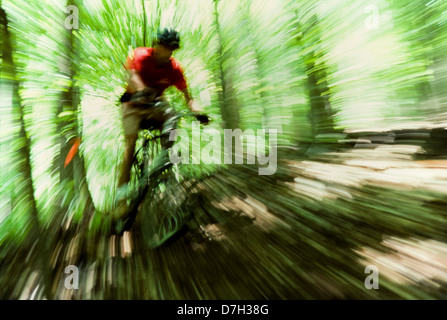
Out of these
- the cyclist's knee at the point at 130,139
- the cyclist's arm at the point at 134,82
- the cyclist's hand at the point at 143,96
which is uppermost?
the cyclist's arm at the point at 134,82

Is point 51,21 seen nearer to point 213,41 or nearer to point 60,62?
point 60,62

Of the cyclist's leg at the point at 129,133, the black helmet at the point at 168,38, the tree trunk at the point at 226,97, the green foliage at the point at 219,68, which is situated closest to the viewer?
the black helmet at the point at 168,38

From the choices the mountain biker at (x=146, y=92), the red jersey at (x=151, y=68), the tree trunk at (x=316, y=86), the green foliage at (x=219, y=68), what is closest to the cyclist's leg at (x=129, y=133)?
the mountain biker at (x=146, y=92)

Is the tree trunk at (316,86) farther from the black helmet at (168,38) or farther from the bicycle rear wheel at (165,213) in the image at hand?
the bicycle rear wheel at (165,213)

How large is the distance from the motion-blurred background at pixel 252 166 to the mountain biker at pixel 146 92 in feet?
1.61

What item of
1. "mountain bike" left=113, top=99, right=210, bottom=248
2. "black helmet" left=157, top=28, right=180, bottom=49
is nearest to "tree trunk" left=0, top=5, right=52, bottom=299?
"mountain bike" left=113, top=99, right=210, bottom=248

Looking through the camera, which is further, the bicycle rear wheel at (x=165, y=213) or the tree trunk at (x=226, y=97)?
the tree trunk at (x=226, y=97)

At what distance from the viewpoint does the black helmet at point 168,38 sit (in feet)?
5.42

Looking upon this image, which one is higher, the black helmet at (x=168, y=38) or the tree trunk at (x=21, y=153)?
the black helmet at (x=168, y=38)

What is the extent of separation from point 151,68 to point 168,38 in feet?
0.94

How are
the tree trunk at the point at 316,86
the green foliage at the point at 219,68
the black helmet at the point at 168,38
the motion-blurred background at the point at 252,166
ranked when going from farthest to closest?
→ the tree trunk at the point at 316,86 < the green foliage at the point at 219,68 < the black helmet at the point at 168,38 < the motion-blurred background at the point at 252,166
